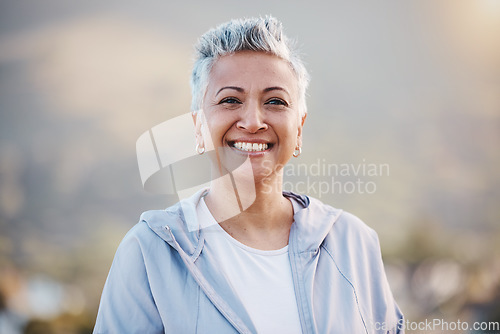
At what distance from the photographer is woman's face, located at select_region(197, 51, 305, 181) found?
1501 mm

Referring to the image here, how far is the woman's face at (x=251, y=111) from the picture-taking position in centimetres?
150

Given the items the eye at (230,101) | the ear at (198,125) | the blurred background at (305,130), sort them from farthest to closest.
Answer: the blurred background at (305,130)
the ear at (198,125)
the eye at (230,101)

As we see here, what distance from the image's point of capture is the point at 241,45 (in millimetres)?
1527

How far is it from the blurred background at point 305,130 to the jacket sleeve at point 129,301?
5.76 ft

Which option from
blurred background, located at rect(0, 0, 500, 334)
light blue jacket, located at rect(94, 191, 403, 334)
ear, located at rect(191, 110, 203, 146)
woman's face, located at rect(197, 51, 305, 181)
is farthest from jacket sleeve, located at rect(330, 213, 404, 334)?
blurred background, located at rect(0, 0, 500, 334)

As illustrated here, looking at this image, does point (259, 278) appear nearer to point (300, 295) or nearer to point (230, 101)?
point (300, 295)

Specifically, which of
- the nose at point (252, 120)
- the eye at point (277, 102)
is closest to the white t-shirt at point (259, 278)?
the nose at point (252, 120)

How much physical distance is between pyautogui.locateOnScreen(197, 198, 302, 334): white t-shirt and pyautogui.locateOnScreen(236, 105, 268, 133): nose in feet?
1.08

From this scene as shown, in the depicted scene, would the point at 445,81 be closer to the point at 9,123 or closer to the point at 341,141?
the point at 341,141

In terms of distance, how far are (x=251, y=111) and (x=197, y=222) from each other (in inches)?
16.3

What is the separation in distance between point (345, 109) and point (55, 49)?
219 cm

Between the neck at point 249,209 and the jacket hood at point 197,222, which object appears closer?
the jacket hood at point 197,222

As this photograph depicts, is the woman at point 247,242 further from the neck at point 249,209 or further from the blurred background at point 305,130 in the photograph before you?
the blurred background at point 305,130

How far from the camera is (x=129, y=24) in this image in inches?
128
